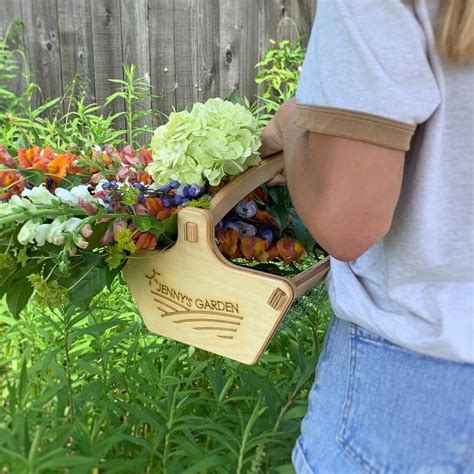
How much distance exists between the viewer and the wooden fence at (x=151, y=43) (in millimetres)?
2867

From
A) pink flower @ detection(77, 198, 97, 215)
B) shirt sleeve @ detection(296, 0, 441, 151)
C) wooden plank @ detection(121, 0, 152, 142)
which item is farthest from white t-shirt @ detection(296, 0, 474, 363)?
wooden plank @ detection(121, 0, 152, 142)

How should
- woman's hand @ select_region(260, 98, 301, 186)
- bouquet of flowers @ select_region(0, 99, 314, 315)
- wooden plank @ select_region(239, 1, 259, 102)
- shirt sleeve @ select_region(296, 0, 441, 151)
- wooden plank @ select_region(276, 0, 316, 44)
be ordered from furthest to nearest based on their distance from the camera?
wooden plank @ select_region(276, 0, 316, 44)
wooden plank @ select_region(239, 1, 259, 102)
bouquet of flowers @ select_region(0, 99, 314, 315)
woman's hand @ select_region(260, 98, 301, 186)
shirt sleeve @ select_region(296, 0, 441, 151)

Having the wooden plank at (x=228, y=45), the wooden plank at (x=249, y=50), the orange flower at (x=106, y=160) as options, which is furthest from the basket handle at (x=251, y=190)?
the wooden plank at (x=249, y=50)

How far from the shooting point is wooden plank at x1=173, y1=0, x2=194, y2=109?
306cm

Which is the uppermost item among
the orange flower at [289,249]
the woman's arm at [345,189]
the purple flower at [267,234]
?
the woman's arm at [345,189]

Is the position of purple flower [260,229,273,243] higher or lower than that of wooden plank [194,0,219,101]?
higher

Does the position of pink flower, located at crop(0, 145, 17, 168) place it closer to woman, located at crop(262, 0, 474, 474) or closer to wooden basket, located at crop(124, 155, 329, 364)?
wooden basket, located at crop(124, 155, 329, 364)

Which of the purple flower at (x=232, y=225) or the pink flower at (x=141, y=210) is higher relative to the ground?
the pink flower at (x=141, y=210)

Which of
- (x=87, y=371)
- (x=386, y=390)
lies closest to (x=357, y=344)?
(x=386, y=390)

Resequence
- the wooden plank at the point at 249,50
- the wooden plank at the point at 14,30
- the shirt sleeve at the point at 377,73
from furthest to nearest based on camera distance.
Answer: the wooden plank at the point at 249,50 → the wooden plank at the point at 14,30 → the shirt sleeve at the point at 377,73

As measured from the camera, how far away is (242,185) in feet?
3.37

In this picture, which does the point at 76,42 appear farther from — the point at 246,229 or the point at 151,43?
the point at 246,229

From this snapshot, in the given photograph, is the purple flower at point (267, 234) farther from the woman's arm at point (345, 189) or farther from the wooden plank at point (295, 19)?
the wooden plank at point (295, 19)

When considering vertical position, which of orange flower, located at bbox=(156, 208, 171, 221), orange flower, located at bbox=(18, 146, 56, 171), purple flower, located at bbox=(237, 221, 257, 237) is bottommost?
purple flower, located at bbox=(237, 221, 257, 237)
